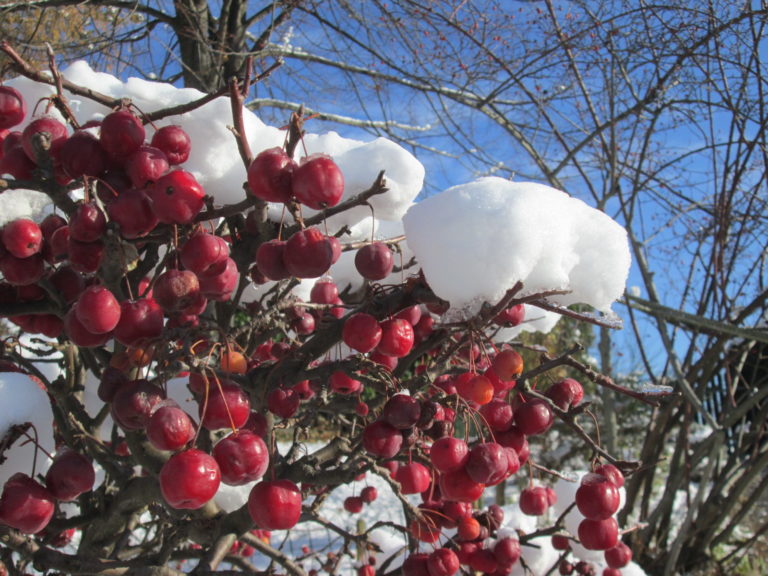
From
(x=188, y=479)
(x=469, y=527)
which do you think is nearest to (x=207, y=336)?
(x=188, y=479)

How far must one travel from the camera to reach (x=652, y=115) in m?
3.21

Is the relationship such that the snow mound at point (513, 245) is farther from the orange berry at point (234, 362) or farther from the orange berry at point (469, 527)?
the orange berry at point (469, 527)

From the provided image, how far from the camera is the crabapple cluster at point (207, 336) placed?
3.05 ft

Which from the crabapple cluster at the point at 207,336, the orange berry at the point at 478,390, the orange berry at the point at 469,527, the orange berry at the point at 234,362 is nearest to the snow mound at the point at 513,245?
the crabapple cluster at the point at 207,336

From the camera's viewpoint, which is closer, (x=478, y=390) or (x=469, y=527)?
(x=478, y=390)

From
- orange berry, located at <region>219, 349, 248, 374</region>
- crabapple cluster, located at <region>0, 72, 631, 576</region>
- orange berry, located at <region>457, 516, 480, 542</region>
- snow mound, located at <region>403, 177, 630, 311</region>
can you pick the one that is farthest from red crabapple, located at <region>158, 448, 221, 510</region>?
orange berry, located at <region>457, 516, 480, 542</region>

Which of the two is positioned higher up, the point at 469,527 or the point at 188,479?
the point at 469,527

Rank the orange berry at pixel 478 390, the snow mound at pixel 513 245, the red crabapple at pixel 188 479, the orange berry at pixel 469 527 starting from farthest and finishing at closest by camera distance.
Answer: the orange berry at pixel 469 527 < the orange berry at pixel 478 390 < the snow mound at pixel 513 245 < the red crabapple at pixel 188 479

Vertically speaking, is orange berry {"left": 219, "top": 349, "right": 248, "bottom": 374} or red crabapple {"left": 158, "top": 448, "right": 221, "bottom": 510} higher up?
orange berry {"left": 219, "top": 349, "right": 248, "bottom": 374}

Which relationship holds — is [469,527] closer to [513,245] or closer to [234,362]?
[234,362]

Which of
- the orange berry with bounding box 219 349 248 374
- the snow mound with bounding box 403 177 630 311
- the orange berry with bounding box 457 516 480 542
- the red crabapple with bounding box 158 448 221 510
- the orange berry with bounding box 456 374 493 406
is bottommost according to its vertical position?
the red crabapple with bounding box 158 448 221 510

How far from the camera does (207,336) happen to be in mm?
1027

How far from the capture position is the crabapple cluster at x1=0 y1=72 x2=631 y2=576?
0.93 meters

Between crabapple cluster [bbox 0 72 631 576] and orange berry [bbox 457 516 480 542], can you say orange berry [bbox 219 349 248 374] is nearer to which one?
crabapple cluster [bbox 0 72 631 576]
